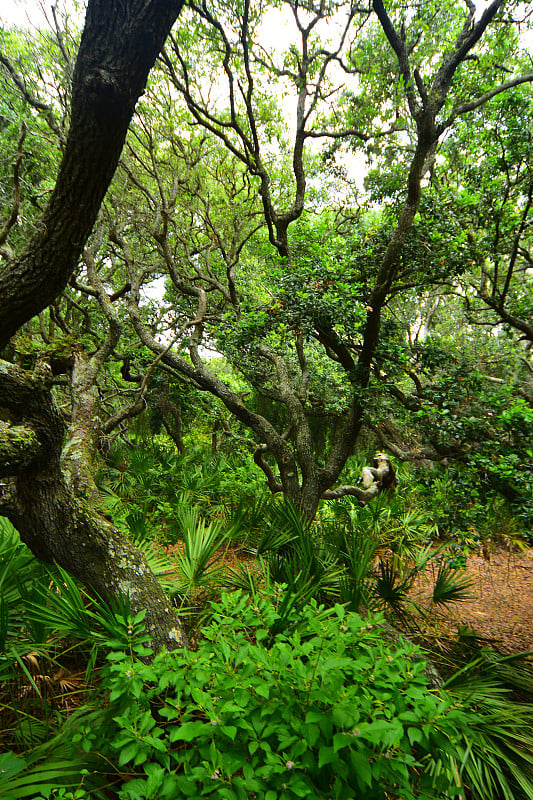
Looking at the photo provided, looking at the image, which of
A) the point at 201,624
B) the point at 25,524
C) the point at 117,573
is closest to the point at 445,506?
the point at 201,624

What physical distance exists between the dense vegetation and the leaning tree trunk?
0.8 inches

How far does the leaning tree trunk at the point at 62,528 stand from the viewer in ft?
8.41

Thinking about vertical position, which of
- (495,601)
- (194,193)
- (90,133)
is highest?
(194,193)

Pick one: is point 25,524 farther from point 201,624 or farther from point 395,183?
point 395,183

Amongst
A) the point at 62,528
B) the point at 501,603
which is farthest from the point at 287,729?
the point at 501,603

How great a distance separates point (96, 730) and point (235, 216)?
820cm

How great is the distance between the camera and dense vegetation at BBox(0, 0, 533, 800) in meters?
1.62

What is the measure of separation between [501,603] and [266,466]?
4222 millimetres

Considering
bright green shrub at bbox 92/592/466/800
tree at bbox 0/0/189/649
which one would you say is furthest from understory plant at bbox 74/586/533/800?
tree at bbox 0/0/189/649

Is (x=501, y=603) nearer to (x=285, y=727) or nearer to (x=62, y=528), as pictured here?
(x=285, y=727)

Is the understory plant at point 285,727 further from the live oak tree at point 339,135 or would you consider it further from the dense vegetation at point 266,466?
the live oak tree at point 339,135

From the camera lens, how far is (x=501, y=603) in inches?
216

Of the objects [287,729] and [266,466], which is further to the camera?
[266,466]

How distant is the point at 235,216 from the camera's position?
25.4 feet
